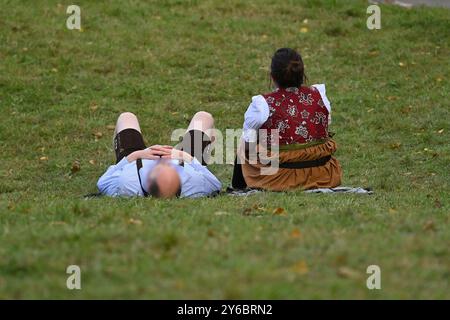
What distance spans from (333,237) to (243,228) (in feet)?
1.99

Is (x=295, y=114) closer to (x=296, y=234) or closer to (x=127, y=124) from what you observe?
(x=127, y=124)

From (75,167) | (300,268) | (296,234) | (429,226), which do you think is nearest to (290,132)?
(429,226)

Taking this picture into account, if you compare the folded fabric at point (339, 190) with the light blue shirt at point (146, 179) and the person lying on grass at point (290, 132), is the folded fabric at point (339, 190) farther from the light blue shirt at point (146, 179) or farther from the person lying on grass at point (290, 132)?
the light blue shirt at point (146, 179)

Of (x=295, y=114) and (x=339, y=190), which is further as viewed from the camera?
(x=339, y=190)

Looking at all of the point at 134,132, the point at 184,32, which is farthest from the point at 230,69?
the point at 134,132

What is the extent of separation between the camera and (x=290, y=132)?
8031 millimetres

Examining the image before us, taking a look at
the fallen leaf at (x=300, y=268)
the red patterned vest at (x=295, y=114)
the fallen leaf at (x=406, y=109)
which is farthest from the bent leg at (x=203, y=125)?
the fallen leaf at (x=406, y=109)

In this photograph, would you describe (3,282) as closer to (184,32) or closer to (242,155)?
(242,155)

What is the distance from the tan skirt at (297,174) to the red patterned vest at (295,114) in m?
0.12

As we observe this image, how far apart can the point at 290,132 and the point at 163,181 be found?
1.23 m

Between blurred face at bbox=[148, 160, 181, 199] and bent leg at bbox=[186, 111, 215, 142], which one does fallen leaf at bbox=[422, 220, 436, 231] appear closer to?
blurred face at bbox=[148, 160, 181, 199]

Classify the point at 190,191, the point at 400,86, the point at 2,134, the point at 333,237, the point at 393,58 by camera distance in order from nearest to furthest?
the point at 333,237, the point at 190,191, the point at 2,134, the point at 400,86, the point at 393,58

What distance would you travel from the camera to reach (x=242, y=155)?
8273mm

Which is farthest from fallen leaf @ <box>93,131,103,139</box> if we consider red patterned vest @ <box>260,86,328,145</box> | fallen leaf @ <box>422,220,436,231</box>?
fallen leaf @ <box>422,220,436,231</box>
